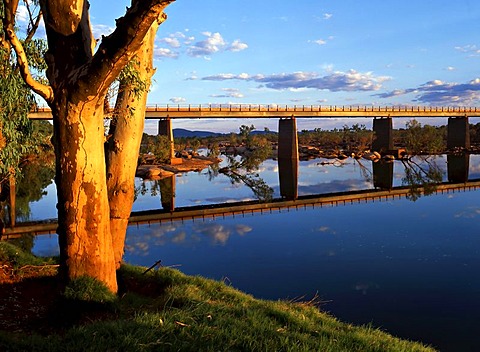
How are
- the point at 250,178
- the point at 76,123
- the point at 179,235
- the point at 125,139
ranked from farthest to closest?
the point at 250,178 → the point at 179,235 → the point at 125,139 → the point at 76,123

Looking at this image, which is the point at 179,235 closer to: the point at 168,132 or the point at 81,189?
the point at 81,189

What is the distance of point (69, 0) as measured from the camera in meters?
6.31

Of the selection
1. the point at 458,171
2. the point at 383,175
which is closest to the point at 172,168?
the point at 383,175

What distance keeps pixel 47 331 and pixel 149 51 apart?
5.06m

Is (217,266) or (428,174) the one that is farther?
(428,174)

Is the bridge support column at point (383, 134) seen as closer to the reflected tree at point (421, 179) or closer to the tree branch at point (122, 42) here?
the reflected tree at point (421, 179)

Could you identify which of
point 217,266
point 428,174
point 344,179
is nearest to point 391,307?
point 217,266

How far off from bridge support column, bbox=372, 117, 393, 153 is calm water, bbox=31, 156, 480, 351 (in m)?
35.0

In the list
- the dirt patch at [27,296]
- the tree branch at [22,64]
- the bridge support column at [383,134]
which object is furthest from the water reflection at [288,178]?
the tree branch at [22,64]

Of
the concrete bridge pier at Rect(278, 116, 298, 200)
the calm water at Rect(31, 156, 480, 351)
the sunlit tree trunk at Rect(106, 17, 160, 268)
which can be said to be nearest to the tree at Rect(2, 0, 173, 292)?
the sunlit tree trunk at Rect(106, 17, 160, 268)

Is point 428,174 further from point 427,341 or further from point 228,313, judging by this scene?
point 228,313

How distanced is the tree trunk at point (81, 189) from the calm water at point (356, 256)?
5.81 m

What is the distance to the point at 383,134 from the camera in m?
62.6

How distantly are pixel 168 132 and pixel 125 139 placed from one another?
142 feet
